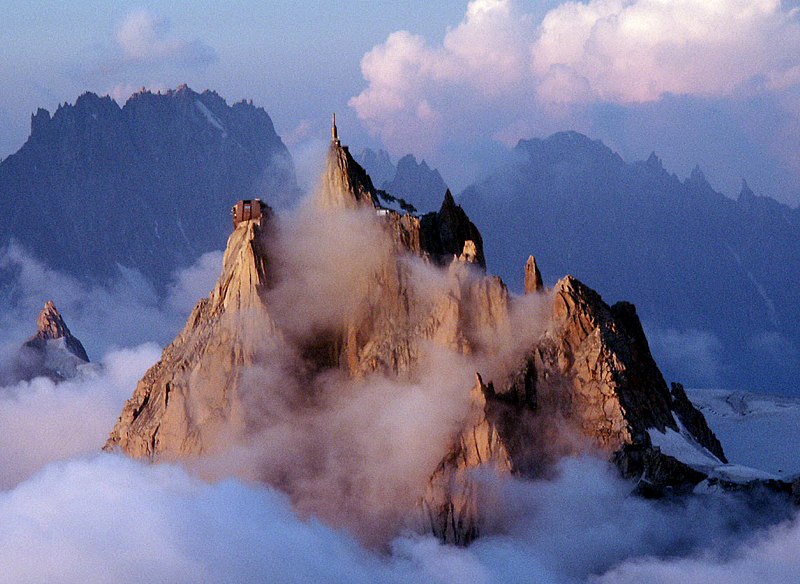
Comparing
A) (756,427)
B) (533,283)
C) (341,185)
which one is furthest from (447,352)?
(756,427)

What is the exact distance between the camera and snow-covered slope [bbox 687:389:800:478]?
14812cm

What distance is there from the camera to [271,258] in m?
138

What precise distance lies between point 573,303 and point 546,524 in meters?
16.5

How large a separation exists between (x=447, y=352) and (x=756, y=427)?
39.6 m

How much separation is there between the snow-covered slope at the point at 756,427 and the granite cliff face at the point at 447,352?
782 centimetres

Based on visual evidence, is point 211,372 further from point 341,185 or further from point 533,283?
point 533,283

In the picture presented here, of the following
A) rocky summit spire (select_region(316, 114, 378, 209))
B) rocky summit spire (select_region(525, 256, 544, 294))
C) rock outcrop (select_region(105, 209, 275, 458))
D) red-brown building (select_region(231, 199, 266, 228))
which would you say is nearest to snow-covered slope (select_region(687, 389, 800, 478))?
rocky summit spire (select_region(525, 256, 544, 294))

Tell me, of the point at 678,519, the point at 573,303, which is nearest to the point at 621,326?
the point at 573,303

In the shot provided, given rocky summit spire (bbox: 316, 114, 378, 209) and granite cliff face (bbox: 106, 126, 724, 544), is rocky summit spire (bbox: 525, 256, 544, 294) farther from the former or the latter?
rocky summit spire (bbox: 316, 114, 378, 209)

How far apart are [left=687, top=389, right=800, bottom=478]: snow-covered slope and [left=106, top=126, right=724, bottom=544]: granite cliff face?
25.6ft

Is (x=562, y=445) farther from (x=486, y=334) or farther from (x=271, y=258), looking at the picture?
(x=271, y=258)

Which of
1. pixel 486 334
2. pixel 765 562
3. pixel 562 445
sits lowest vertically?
pixel 765 562

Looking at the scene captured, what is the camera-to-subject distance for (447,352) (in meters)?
133

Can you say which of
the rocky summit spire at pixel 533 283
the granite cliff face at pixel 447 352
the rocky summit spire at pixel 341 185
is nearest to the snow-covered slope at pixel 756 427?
the granite cliff face at pixel 447 352
